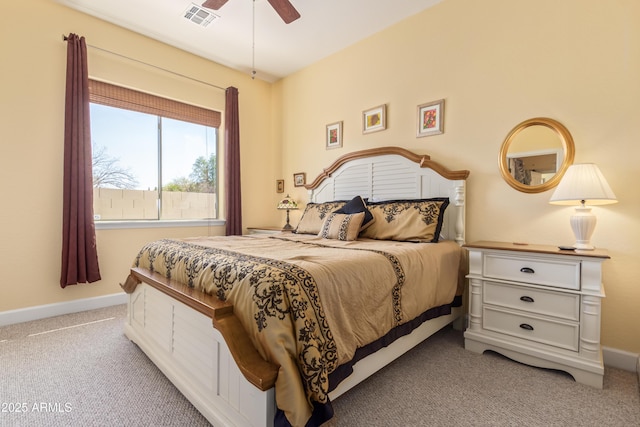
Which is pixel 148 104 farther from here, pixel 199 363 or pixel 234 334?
pixel 234 334

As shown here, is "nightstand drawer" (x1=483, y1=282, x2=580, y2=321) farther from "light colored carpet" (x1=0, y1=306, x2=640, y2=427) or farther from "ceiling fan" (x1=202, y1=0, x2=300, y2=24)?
"ceiling fan" (x1=202, y1=0, x2=300, y2=24)

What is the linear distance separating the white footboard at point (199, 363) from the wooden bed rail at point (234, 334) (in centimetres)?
7

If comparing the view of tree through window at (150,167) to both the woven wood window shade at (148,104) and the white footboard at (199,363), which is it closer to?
the woven wood window shade at (148,104)

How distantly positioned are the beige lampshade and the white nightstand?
336 mm

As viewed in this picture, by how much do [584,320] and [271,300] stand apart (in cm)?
191

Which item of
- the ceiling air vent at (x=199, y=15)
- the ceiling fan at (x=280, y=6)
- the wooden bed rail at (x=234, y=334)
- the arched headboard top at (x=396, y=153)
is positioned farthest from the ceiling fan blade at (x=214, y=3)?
the wooden bed rail at (x=234, y=334)

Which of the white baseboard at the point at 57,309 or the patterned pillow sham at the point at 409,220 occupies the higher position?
the patterned pillow sham at the point at 409,220

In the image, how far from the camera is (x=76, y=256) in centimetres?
293

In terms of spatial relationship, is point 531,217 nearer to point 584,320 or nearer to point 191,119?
point 584,320

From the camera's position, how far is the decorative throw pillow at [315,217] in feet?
10.4

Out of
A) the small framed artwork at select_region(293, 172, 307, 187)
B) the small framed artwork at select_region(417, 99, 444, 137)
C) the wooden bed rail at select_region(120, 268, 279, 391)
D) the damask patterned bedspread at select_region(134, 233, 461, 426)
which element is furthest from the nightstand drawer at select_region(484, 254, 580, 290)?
the small framed artwork at select_region(293, 172, 307, 187)

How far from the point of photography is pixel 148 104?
11.5 ft

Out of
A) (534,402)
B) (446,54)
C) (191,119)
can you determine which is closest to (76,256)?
(191,119)

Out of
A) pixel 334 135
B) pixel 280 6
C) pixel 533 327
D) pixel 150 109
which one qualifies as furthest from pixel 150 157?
pixel 533 327
